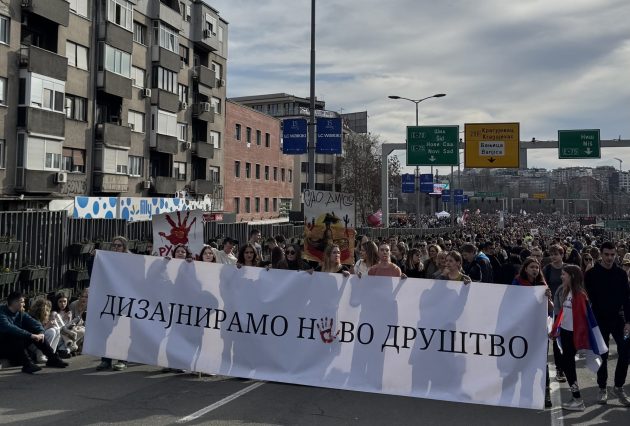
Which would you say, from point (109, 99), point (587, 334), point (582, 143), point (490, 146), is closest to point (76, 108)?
point (109, 99)

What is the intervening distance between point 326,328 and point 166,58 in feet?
117

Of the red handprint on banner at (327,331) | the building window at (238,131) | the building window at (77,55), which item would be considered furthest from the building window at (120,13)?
the red handprint on banner at (327,331)

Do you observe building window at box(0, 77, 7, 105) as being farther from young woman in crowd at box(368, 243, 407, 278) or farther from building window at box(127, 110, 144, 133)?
young woman in crowd at box(368, 243, 407, 278)

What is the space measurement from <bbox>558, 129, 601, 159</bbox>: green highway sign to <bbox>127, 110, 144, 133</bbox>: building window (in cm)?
2488

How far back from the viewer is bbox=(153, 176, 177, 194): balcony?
39.2 metres

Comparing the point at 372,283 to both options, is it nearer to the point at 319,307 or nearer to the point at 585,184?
the point at 319,307

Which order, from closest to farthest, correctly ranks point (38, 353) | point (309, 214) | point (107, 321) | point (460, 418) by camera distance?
point (460, 418) < point (107, 321) < point (38, 353) < point (309, 214)

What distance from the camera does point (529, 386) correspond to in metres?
6.45

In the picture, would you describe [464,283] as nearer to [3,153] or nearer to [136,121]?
[3,153]

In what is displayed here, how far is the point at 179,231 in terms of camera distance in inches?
396

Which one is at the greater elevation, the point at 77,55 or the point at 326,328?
the point at 77,55

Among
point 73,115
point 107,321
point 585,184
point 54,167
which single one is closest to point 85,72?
point 73,115

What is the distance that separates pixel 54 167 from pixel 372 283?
26.5 meters

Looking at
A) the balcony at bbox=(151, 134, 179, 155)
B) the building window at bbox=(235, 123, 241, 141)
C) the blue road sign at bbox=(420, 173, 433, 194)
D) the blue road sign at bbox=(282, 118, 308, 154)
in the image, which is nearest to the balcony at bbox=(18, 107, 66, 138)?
the balcony at bbox=(151, 134, 179, 155)
